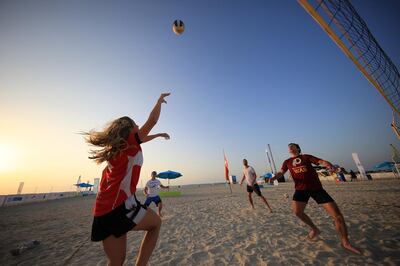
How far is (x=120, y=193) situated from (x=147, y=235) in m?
0.48

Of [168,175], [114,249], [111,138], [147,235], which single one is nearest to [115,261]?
[114,249]

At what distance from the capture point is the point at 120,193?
1.48 m

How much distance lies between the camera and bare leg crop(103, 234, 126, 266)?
1368mm

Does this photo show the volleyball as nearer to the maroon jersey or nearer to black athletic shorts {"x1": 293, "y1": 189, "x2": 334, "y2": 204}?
the maroon jersey

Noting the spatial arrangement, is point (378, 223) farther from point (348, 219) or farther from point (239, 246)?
point (239, 246)

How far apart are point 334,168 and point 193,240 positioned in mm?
3377

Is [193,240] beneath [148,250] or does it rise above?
beneath

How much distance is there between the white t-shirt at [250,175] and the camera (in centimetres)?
696

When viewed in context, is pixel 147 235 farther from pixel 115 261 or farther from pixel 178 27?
pixel 178 27

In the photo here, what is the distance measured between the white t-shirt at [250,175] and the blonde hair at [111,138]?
20.3 ft

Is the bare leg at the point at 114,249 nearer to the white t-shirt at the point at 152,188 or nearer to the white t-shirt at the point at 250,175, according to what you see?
the white t-shirt at the point at 152,188

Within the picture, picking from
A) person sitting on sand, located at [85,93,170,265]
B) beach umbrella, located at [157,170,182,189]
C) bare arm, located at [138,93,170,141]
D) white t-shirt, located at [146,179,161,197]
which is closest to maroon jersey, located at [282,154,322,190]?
person sitting on sand, located at [85,93,170,265]

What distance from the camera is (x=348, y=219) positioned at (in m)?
4.55

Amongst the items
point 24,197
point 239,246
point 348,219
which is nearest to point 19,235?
point 239,246
